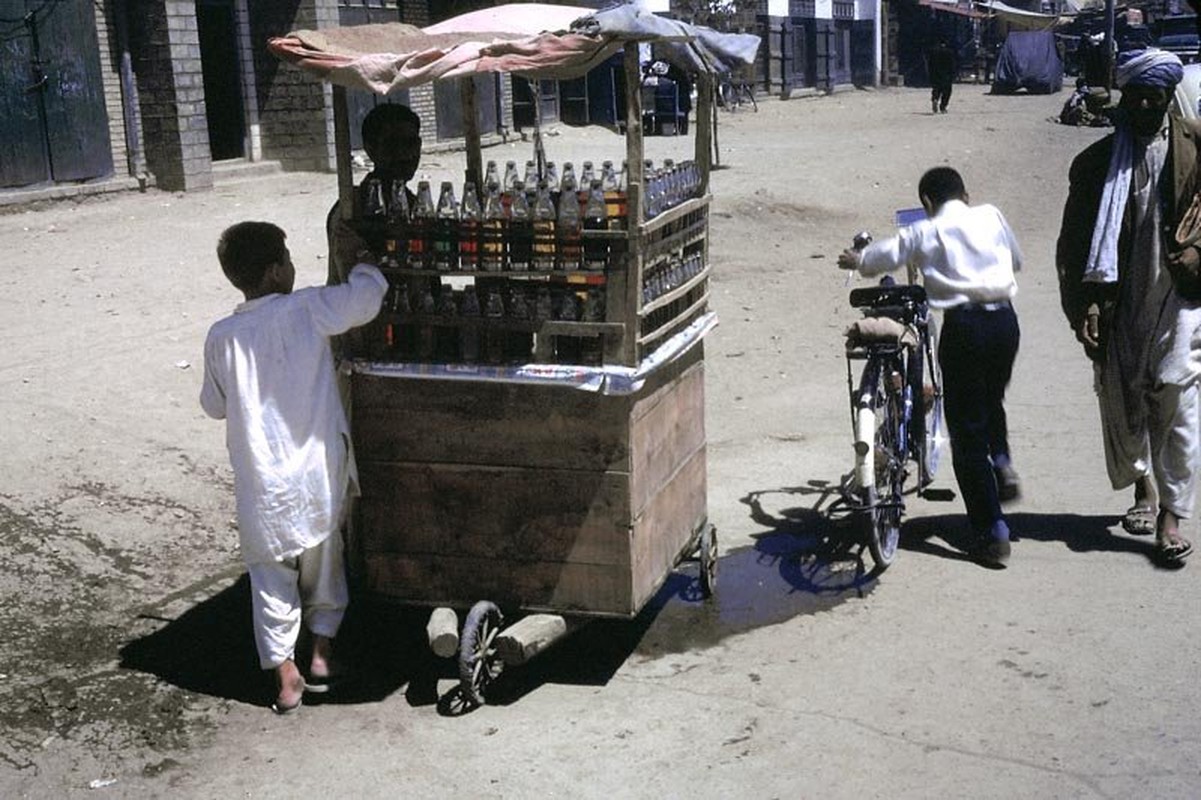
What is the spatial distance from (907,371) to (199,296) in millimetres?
5926

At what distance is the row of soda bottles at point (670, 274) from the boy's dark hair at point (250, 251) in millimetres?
1218

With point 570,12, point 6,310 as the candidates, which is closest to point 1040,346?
point 570,12

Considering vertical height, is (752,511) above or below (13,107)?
below

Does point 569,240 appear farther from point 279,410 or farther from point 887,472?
point 887,472

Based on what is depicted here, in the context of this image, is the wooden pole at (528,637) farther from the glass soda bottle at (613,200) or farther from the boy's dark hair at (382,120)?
the boy's dark hair at (382,120)

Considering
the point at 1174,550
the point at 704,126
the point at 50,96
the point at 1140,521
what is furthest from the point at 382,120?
the point at 50,96

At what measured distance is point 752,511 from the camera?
20.8 feet

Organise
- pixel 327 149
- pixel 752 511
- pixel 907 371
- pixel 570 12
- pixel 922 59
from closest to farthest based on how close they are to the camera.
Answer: pixel 570 12, pixel 907 371, pixel 752 511, pixel 327 149, pixel 922 59

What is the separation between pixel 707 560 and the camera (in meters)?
5.26

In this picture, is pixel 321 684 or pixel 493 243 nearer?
pixel 493 243

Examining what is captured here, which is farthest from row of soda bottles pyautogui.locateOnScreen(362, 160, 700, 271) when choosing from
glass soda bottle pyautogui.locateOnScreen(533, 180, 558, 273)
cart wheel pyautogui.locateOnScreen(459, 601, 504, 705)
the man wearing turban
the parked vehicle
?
the parked vehicle

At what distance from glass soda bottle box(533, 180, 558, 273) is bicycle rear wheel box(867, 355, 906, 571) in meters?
1.75

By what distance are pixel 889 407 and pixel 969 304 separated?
60cm

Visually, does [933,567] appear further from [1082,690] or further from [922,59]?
[922,59]
